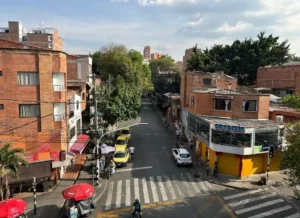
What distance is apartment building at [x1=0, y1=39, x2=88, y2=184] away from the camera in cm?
2344

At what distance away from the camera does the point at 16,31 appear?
230 feet

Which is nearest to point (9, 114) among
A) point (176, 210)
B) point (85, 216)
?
point (85, 216)

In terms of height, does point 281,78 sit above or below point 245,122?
above

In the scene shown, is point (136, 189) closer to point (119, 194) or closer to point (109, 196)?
point (119, 194)

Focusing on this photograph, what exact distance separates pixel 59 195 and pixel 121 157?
359 inches

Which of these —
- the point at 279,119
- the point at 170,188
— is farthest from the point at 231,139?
the point at 170,188

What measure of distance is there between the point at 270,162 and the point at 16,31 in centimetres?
6702

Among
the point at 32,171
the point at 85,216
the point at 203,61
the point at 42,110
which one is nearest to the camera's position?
the point at 85,216

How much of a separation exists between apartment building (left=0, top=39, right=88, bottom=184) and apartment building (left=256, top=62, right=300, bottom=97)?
4132 cm

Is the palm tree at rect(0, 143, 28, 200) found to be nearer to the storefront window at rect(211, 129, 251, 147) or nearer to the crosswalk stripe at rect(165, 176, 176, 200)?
the crosswalk stripe at rect(165, 176, 176, 200)

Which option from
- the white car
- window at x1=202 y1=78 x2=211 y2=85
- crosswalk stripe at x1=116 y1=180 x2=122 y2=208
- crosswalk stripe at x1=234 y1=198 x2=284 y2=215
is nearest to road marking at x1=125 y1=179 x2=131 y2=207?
crosswalk stripe at x1=116 y1=180 x2=122 y2=208

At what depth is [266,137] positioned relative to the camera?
27.1 m

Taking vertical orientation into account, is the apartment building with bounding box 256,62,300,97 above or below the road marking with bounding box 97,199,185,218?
above

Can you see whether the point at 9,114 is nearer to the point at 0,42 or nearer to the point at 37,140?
the point at 37,140
